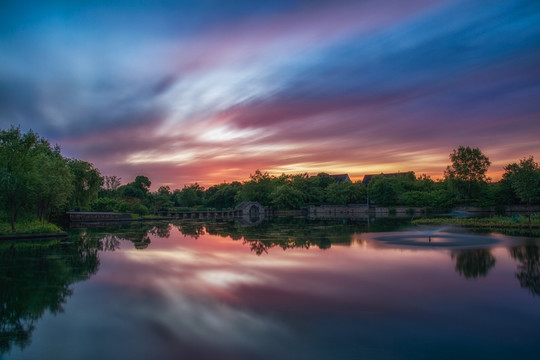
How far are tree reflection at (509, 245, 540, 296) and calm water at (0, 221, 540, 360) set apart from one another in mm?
70

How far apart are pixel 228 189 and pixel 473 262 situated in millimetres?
91240

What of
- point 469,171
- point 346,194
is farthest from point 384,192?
point 469,171

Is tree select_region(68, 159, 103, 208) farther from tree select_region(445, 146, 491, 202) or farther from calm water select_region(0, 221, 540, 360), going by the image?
tree select_region(445, 146, 491, 202)

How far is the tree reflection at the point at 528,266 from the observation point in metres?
12.3

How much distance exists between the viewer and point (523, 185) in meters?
42.6

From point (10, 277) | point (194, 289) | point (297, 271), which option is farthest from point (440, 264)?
point (10, 277)

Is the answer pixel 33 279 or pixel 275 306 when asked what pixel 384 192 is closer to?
pixel 275 306

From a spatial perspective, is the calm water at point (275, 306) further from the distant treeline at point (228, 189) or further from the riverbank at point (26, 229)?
the distant treeline at point (228, 189)

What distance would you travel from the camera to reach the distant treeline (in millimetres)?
31125

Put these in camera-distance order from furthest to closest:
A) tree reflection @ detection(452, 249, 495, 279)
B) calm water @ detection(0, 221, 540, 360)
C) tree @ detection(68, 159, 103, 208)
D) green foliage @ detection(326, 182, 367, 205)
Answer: green foliage @ detection(326, 182, 367, 205) → tree @ detection(68, 159, 103, 208) → tree reflection @ detection(452, 249, 495, 279) → calm water @ detection(0, 221, 540, 360)

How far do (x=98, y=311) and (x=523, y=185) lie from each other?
48.9 metres

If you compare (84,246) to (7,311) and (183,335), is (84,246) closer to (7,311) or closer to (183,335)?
(7,311)

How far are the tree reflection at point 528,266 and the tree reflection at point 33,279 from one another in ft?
50.7

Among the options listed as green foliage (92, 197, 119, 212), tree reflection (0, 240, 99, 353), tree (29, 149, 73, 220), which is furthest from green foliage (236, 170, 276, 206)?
tree reflection (0, 240, 99, 353)
